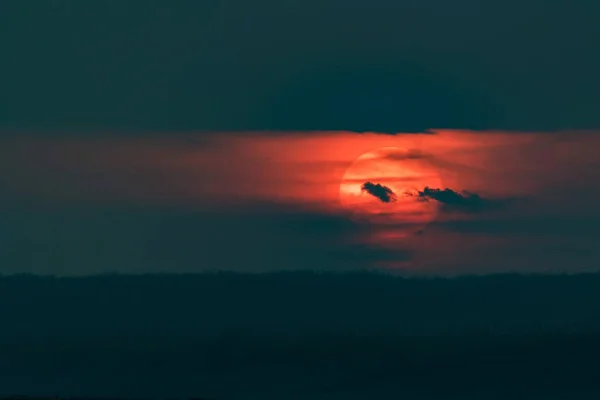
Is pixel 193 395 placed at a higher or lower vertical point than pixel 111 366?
lower

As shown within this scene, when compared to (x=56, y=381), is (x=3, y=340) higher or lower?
higher

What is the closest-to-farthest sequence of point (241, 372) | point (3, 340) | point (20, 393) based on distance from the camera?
point (20, 393) < point (241, 372) < point (3, 340)

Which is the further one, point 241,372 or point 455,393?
point 241,372

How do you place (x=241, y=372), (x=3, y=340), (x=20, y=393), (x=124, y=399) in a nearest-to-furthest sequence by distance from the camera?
(x=124, y=399) → (x=20, y=393) → (x=241, y=372) → (x=3, y=340)

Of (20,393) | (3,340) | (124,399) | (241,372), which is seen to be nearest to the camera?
(124,399)

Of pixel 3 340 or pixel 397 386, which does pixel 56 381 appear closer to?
pixel 3 340

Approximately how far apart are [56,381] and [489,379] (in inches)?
1117

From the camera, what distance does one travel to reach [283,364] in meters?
85.8

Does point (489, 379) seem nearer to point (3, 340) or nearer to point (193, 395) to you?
point (193, 395)

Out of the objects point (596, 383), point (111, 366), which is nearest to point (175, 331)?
point (111, 366)

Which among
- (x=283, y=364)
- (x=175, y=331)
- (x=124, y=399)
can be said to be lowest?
(x=124, y=399)

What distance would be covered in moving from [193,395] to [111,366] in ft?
44.3

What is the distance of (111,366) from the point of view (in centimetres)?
8562

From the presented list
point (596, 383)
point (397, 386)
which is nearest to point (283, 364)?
point (397, 386)
